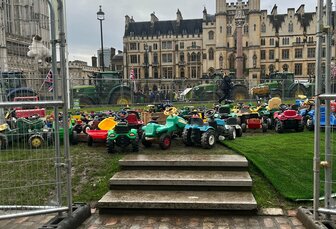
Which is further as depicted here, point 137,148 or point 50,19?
point 137,148

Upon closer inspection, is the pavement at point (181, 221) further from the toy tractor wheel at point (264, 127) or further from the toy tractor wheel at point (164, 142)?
the toy tractor wheel at point (264, 127)

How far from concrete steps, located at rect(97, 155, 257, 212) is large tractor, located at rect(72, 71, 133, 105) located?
17.0 m

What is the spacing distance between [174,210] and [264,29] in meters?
74.8

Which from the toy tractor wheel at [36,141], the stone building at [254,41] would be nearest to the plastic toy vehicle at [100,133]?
the toy tractor wheel at [36,141]

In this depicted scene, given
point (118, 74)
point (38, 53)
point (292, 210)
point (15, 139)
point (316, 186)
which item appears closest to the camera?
point (316, 186)

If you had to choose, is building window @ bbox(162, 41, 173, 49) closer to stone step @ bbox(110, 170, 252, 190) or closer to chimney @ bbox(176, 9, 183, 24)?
chimney @ bbox(176, 9, 183, 24)

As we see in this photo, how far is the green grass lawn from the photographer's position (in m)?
5.02

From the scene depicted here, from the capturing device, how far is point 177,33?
3371 inches

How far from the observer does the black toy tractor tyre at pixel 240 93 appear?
26.5 metres

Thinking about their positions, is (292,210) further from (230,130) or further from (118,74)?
(118,74)


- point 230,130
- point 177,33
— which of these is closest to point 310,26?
point 177,33

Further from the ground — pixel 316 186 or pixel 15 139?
pixel 15 139

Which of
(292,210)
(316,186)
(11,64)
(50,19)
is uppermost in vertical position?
(50,19)

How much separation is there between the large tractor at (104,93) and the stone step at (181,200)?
1820 cm
